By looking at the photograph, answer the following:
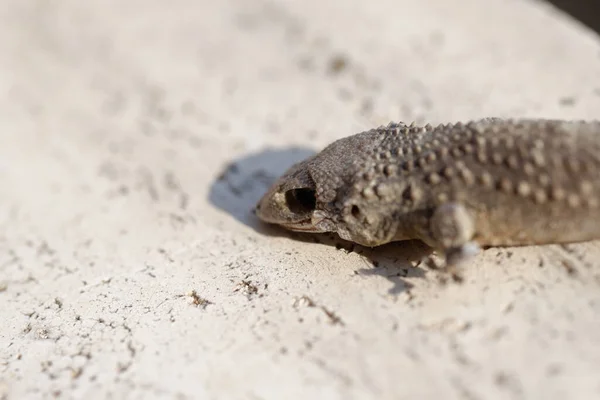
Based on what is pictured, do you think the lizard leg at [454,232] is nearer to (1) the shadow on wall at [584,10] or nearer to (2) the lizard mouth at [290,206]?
(2) the lizard mouth at [290,206]

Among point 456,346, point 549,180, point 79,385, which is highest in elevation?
point 549,180

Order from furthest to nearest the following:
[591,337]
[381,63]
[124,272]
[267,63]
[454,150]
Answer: [267,63] → [381,63] → [124,272] → [454,150] → [591,337]

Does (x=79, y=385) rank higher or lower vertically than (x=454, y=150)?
lower

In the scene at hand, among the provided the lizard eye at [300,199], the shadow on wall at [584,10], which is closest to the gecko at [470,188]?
the lizard eye at [300,199]

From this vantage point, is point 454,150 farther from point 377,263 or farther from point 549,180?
point 377,263

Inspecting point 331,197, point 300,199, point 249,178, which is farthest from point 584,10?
point 331,197

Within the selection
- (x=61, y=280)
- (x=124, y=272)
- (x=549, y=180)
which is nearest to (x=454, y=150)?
(x=549, y=180)
